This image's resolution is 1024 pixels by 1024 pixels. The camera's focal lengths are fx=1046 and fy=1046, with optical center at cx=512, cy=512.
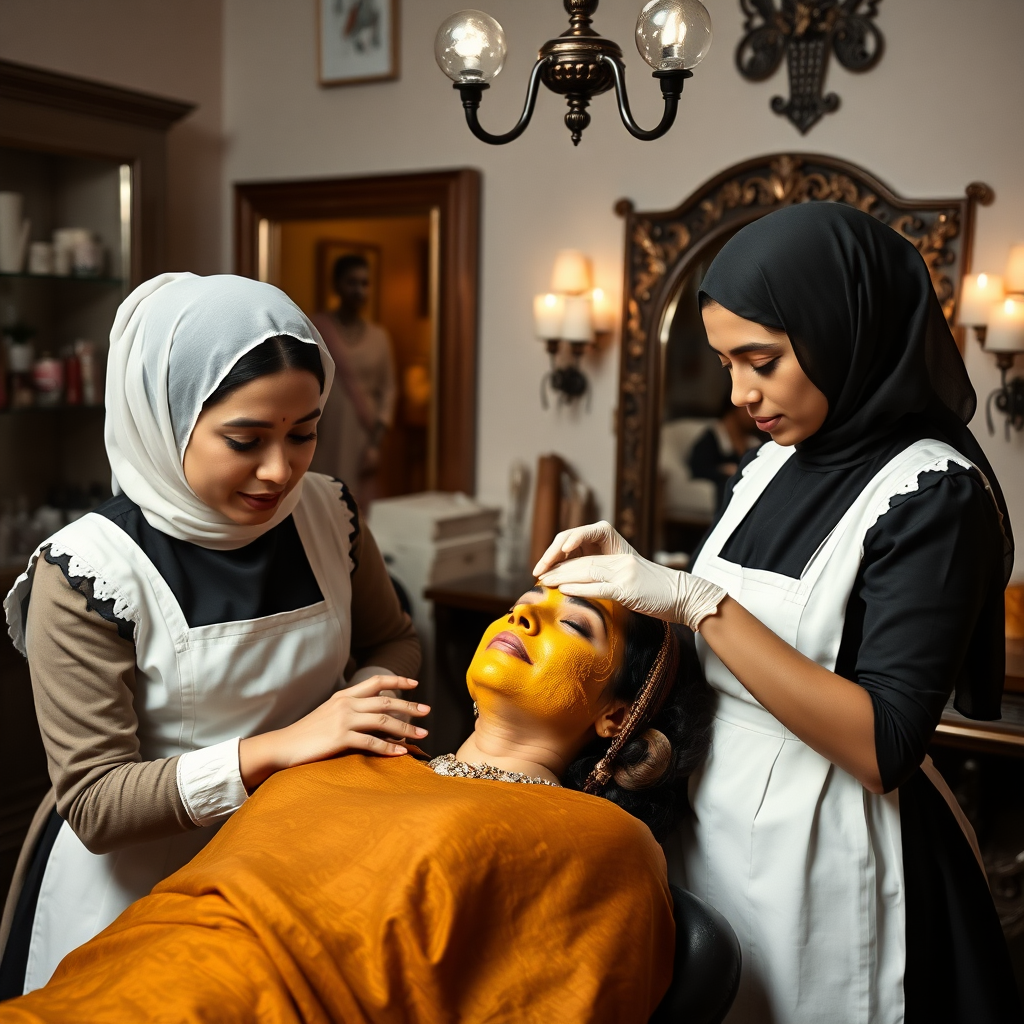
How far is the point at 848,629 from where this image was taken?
1501mm

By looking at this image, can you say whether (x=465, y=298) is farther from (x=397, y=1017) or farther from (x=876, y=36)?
(x=397, y=1017)

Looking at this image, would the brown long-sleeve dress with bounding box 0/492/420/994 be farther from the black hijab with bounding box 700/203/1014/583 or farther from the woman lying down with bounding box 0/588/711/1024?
the black hijab with bounding box 700/203/1014/583

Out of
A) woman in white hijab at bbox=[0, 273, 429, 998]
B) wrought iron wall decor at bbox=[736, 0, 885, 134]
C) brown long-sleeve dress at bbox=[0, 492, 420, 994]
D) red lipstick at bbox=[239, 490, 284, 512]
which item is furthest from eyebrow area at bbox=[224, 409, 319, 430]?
wrought iron wall decor at bbox=[736, 0, 885, 134]

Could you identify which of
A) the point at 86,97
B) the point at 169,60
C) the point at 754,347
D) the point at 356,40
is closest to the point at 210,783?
the point at 754,347

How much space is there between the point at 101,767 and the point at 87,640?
18 centimetres

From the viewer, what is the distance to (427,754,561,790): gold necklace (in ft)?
5.25

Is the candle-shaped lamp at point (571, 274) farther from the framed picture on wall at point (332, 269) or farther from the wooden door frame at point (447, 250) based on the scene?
the framed picture on wall at point (332, 269)

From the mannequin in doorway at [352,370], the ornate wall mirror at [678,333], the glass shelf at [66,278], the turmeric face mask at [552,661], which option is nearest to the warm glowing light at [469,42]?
the turmeric face mask at [552,661]

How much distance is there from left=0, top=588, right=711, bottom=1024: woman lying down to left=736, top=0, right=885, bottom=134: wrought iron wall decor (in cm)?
224

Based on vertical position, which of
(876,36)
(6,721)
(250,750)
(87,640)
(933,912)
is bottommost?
(6,721)

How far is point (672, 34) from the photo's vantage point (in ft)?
5.38

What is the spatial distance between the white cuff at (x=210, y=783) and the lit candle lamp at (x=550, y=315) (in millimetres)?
2408

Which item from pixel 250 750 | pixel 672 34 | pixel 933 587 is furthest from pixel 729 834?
pixel 672 34

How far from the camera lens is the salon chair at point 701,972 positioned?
1.44m
